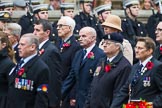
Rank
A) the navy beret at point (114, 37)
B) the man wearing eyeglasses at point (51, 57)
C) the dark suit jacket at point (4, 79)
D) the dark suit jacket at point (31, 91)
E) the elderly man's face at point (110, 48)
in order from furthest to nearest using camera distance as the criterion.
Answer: the man wearing eyeglasses at point (51, 57) → the navy beret at point (114, 37) → the elderly man's face at point (110, 48) → the dark suit jacket at point (4, 79) → the dark suit jacket at point (31, 91)

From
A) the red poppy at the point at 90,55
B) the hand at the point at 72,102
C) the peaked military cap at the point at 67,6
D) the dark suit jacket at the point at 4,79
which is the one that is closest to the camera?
the dark suit jacket at the point at 4,79

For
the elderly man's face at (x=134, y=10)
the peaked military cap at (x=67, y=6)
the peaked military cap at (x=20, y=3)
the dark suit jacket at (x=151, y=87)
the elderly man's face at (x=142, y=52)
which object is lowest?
the elderly man's face at (x=134, y=10)

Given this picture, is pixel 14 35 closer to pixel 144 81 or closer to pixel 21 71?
pixel 21 71

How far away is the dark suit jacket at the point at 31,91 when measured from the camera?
1473 cm

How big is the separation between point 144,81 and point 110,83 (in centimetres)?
85

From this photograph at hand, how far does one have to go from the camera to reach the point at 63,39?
18.0 metres

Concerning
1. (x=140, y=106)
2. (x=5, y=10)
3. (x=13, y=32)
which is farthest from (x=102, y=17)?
(x=140, y=106)

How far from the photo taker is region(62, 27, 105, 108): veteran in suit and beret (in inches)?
661

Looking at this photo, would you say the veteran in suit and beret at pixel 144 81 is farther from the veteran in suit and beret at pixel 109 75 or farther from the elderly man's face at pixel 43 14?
the elderly man's face at pixel 43 14

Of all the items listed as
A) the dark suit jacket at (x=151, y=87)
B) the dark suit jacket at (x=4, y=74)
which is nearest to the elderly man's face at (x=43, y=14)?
the dark suit jacket at (x=4, y=74)

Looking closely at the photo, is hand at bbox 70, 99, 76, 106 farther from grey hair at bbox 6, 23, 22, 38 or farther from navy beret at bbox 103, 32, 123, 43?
navy beret at bbox 103, 32, 123, 43

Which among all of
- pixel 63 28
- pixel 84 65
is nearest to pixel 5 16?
pixel 63 28

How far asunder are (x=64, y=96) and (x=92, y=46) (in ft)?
3.72

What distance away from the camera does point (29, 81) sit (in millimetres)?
14836
